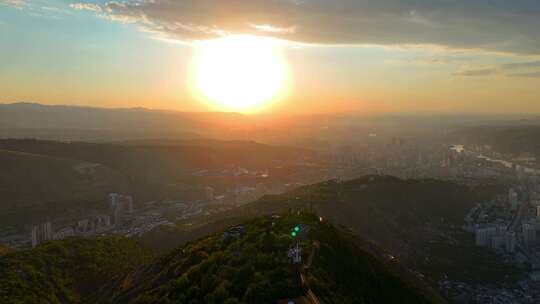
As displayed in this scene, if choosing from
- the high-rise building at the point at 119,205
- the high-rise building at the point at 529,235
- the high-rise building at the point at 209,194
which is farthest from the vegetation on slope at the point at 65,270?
the high-rise building at the point at 529,235

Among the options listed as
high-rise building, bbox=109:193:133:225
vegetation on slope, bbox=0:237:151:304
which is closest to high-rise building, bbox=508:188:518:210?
vegetation on slope, bbox=0:237:151:304

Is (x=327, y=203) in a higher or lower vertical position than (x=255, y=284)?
lower

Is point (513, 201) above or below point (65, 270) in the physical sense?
below

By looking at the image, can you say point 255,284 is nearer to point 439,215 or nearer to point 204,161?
point 439,215

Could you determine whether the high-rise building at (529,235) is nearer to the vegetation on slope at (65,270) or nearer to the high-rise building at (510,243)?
the high-rise building at (510,243)

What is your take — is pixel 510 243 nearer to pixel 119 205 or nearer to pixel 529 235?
pixel 529 235

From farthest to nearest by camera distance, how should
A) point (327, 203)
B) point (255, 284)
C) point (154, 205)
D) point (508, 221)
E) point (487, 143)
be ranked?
point (487, 143) → point (154, 205) → point (508, 221) → point (327, 203) → point (255, 284)

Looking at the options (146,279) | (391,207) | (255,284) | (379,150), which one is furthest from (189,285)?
(379,150)

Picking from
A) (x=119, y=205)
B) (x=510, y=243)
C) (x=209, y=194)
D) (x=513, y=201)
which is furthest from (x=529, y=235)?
(x=119, y=205)

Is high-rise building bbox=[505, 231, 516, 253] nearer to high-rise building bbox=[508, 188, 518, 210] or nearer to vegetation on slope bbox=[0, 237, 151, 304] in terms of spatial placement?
high-rise building bbox=[508, 188, 518, 210]
